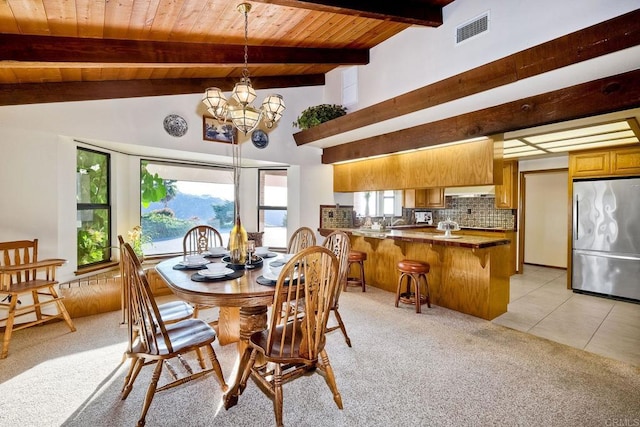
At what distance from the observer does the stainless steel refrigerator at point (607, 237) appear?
3986 mm

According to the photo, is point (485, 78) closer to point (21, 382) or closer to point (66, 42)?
point (66, 42)

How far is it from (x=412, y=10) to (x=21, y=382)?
14.2 ft

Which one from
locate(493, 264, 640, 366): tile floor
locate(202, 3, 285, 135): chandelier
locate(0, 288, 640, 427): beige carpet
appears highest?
locate(202, 3, 285, 135): chandelier

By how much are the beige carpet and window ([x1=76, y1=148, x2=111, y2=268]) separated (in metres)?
1.14

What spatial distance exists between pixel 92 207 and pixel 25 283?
1237mm

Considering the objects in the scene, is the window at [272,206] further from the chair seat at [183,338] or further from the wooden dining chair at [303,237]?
the chair seat at [183,338]

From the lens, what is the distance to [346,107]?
4.41 m

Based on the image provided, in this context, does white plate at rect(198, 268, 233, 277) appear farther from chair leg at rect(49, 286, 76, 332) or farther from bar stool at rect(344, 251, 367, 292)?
bar stool at rect(344, 251, 367, 292)

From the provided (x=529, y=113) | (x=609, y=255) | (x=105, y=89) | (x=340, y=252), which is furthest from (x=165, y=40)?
(x=609, y=255)

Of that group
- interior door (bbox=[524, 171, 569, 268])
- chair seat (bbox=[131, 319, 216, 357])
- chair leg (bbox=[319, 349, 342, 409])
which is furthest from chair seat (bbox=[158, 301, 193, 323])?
interior door (bbox=[524, 171, 569, 268])

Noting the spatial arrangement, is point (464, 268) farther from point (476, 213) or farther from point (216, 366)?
point (476, 213)

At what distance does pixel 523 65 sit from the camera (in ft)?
7.64

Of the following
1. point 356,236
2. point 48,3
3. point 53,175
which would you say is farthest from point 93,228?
point 356,236

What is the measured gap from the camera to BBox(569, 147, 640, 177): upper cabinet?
4027mm
